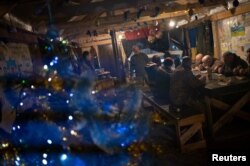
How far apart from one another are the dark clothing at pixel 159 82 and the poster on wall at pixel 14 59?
4.20 meters

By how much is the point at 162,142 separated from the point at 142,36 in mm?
12537

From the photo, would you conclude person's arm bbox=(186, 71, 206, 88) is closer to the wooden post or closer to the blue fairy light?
the blue fairy light

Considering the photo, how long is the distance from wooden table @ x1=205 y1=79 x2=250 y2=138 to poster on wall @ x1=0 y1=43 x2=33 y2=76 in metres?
4.65

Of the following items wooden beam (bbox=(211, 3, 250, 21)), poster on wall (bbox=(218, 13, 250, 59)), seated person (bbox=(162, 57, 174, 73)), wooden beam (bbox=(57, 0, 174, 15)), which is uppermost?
wooden beam (bbox=(57, 0, 174, 15))

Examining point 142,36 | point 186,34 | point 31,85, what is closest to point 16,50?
point 31,85

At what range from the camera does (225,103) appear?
7078 millimetres

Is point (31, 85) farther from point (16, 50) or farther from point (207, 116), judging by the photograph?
point (207, 116)

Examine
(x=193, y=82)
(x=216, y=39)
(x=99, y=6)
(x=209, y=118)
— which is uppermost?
(x=99, y=6)

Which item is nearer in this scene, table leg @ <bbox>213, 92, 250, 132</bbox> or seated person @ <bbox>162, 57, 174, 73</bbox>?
table leg @ <bbox>213, 92, 250, 132</bbox>

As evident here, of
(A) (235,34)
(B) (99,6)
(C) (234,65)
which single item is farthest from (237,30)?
(B) (99,6)

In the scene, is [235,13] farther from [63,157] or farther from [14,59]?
[63,157]

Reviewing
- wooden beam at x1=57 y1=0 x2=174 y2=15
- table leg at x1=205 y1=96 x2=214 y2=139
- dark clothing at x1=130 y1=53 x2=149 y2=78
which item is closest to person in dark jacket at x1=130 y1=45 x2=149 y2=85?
dark clothing at x1=130 y1=53 x2=149 y2=78

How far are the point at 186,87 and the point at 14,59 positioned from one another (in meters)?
4.32

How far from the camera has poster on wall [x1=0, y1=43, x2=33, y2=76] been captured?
16.5 ft
